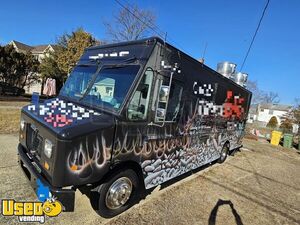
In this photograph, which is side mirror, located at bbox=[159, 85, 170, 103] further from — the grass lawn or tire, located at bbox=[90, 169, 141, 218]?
the grass lawn

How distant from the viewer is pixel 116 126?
3348 millimetres

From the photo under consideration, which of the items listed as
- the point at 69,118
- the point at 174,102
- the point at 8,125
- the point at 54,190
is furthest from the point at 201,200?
the point at 8,125

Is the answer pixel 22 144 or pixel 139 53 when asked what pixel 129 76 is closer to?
pixel 139 53

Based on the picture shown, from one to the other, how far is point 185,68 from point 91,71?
184cm

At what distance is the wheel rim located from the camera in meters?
3.59

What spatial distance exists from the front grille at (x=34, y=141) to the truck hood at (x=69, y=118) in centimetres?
21

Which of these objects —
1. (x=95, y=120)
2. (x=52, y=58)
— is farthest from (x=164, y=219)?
(x=52, y=58)

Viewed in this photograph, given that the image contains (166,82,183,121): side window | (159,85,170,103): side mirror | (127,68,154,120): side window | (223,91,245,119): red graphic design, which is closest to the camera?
(127,68,154,120): side window

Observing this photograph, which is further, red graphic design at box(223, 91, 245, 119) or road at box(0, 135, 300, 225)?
red graphic design at box(223, 91, 245, 119)

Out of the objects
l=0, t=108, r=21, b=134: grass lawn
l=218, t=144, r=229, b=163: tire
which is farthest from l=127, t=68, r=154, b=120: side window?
l=0, t=108, r=21, b=134: grass lawn

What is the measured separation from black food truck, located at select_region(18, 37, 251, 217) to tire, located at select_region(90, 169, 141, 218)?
1 centimetres

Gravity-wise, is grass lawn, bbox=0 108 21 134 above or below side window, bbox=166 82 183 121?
below

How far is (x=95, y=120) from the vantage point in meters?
3.22

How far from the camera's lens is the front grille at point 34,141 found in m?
3.38
